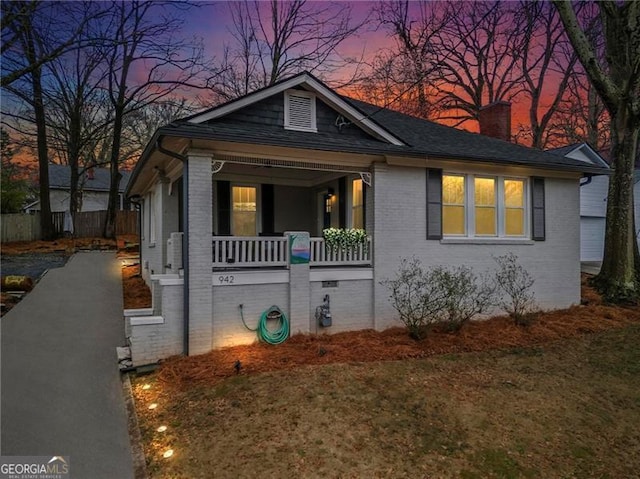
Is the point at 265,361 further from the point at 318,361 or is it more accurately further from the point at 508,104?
the point at 508,104

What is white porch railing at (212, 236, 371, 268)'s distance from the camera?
667cm

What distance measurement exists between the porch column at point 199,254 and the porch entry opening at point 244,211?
3.16 meters

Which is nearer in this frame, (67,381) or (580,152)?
(67,381)

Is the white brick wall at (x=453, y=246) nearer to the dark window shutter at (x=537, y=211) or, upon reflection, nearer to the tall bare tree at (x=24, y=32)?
the dark window shutter at (x=537, y=211)

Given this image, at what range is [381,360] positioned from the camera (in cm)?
620

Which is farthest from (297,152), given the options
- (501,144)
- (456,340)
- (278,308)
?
(501,144)

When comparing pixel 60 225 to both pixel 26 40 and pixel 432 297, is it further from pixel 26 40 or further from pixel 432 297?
pixel 432 297

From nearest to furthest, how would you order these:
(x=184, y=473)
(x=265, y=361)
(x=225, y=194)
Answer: (x=184, y=473)
(x=265, y=361)
(x=225, y=194)

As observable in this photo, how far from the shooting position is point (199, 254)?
20.9ft

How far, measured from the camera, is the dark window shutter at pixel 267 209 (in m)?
10.0

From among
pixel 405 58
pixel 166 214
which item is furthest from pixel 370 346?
pixel 405 58

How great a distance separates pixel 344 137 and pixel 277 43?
1528cm

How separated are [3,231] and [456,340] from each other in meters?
21.4

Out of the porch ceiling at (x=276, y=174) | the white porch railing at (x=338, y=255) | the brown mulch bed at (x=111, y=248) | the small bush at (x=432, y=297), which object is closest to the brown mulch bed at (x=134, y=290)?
the brown mulch bed at (x=111, y=248)
